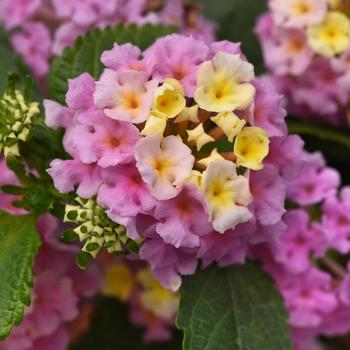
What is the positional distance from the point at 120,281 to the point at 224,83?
1.36 ft

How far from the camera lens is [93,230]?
0.62 m

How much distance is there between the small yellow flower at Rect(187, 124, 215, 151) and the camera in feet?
2.07

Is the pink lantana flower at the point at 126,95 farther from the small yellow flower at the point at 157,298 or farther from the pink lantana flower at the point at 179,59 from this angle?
the small yellow flower at the point at 157,298

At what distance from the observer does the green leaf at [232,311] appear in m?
0.68

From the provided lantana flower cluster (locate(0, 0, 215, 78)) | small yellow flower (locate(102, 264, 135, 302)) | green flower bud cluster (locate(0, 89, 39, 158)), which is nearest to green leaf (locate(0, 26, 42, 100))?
lantana flower cluster (locate(0, 0, 215, 78))

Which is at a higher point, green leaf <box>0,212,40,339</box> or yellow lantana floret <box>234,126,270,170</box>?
yellow lantana floret <box>234,126,270,170</box>

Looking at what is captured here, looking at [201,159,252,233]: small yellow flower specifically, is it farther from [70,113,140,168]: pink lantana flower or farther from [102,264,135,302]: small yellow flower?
[102,264,135,302]: small yellow flower

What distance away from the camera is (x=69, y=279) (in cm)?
82

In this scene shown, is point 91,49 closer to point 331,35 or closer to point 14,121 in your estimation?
point 14,121

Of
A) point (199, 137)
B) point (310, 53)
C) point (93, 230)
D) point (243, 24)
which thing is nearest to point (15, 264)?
point (93, 230)

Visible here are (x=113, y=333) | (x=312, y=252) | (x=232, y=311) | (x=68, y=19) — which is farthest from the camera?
(x=113, y=333)

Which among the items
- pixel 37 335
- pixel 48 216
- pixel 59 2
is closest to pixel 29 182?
pixel 48 216

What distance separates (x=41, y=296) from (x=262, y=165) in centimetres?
30

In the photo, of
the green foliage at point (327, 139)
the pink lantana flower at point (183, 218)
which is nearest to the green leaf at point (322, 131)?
the green foliage at point (327, 139)
